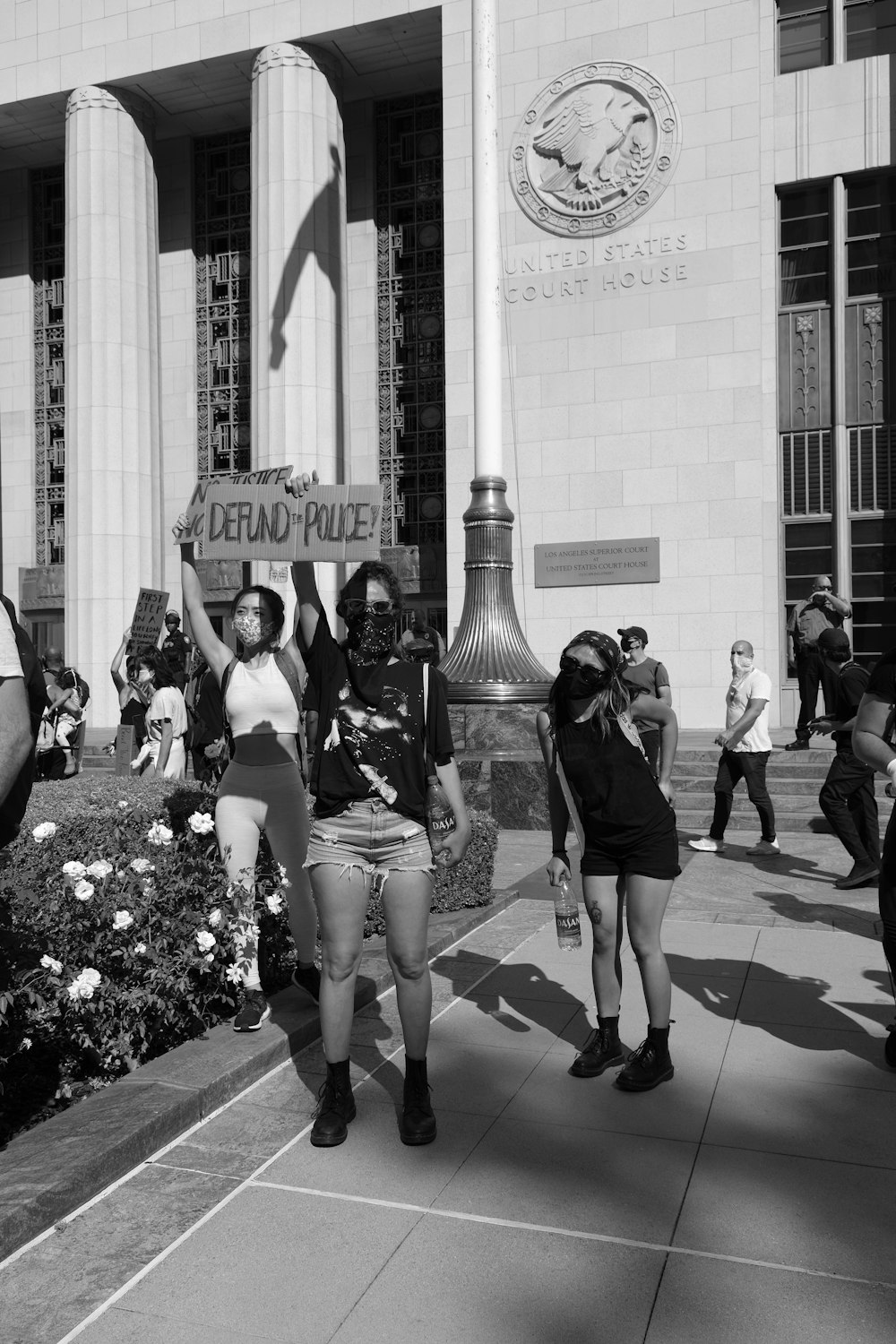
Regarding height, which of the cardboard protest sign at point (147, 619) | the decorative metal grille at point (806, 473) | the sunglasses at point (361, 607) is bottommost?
the sunglasses at point (361, 607)

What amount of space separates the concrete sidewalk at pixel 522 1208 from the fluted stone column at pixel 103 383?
63.4 ft

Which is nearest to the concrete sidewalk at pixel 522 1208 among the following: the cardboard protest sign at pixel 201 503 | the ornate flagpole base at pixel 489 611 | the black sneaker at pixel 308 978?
the black sneaker at pixel 308 978

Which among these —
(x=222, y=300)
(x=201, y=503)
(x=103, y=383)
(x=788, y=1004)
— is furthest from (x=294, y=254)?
(x=788, y=1004)

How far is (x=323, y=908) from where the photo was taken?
3.74m

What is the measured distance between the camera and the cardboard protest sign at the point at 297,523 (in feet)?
15.9

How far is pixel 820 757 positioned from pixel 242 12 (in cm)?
1891

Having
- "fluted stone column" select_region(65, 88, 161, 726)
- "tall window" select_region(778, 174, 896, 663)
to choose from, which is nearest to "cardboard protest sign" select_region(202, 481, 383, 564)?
"tall window" select_region(778, 174, 896, 663)

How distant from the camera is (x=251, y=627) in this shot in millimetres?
4812

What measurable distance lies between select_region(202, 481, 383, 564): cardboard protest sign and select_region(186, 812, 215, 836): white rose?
126 centimetres

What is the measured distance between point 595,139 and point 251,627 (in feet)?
57.9

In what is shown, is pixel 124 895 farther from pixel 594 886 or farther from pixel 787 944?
pixel 787 944

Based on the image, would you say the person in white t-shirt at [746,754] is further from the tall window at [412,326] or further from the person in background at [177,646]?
the tall window at [412,326]

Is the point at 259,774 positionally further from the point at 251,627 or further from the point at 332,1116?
the point at 332,1116

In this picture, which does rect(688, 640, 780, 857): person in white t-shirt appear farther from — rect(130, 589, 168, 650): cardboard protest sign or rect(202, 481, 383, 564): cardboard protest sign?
rect(130, 589, 168, 650): cardboard protest sign
